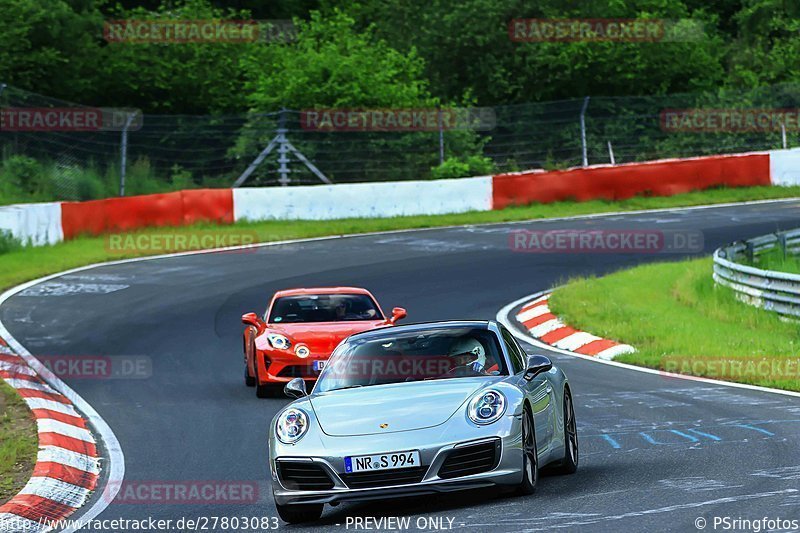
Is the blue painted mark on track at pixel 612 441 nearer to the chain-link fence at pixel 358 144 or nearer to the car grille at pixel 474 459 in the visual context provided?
the car grille at pixel 474 459

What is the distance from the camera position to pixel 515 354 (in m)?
9.55

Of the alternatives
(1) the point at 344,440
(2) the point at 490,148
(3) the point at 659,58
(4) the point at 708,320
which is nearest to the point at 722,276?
(4) the point at 708,320

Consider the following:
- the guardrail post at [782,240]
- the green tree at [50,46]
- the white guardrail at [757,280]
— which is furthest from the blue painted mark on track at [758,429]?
the green tree at [50,46]

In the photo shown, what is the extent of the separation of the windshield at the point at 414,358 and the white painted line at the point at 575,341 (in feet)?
27.7

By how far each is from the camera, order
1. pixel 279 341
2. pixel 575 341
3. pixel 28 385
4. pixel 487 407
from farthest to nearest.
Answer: pixel 575 341
pixel 28 385
pixel 279 341
pixel 487 407

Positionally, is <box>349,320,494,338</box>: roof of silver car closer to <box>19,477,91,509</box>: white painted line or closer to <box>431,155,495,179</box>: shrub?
<box>19,477,91,509</box>: white painted line

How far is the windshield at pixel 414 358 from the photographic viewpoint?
9.12 metres

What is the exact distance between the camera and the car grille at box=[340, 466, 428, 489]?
796 cm

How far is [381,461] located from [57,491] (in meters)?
2.77

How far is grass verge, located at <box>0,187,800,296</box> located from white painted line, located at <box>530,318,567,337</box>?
9.47 m

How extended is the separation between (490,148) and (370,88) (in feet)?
14.3

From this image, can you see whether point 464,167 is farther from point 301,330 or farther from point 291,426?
point 291,426

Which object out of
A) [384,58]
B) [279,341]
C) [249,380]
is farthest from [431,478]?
[384,58]

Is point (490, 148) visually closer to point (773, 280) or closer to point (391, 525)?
point (773, 280)
